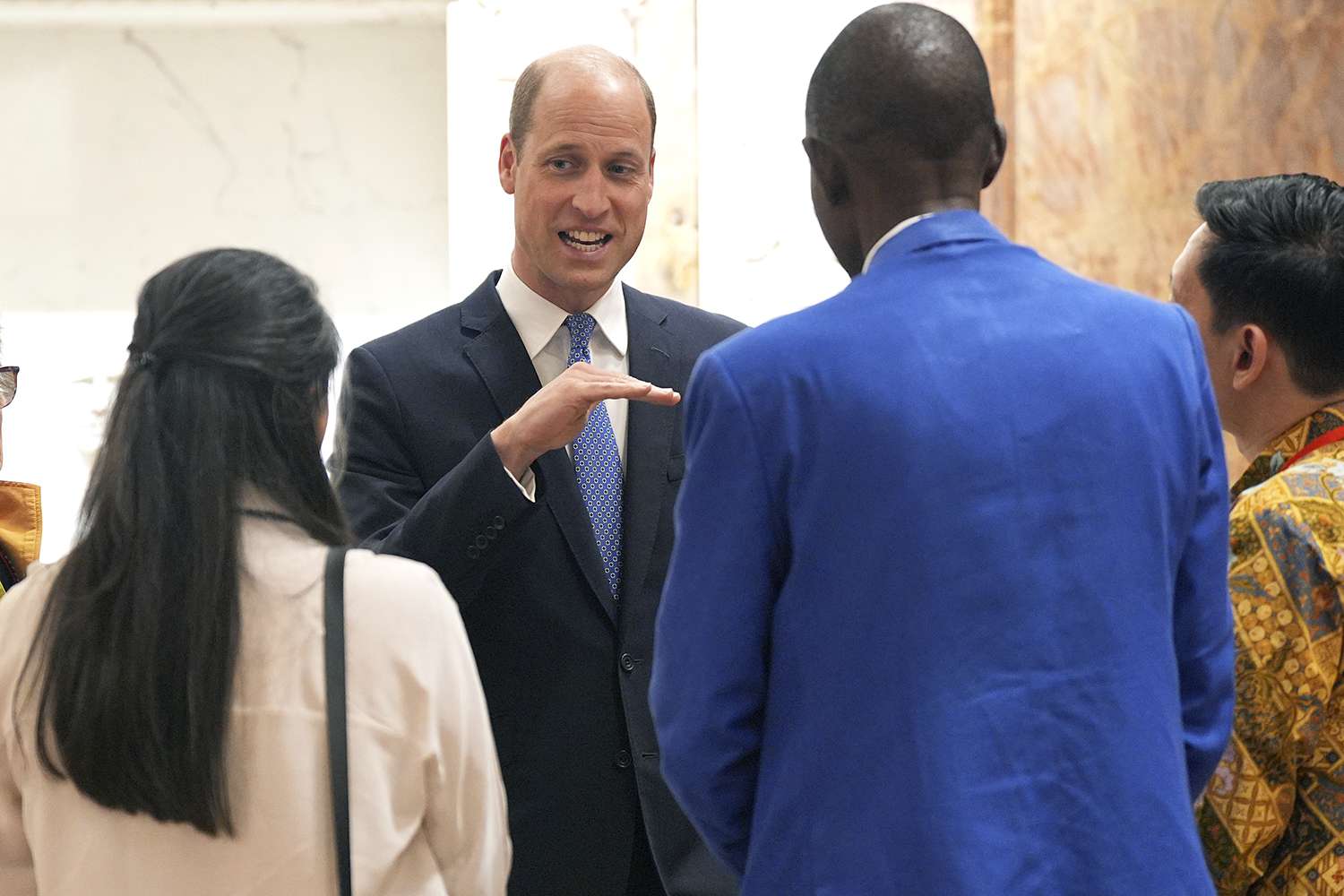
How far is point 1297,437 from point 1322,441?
1.6 inches

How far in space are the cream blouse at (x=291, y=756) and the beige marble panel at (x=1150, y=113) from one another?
106 inches

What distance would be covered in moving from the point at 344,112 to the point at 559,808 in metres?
2.78

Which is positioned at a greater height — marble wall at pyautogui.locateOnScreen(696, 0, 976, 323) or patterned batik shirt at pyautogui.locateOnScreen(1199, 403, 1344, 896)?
marble wall at pyautogui.locateOnScreen(696, 0, 976, 323)

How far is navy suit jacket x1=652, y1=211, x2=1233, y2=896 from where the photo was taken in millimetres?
1471

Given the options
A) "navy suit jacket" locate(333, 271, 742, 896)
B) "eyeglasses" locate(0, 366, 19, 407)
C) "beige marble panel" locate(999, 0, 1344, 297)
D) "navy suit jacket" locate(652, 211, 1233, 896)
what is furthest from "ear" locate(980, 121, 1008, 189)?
"beige marble panel" locate(999, 0, 1344, 297)

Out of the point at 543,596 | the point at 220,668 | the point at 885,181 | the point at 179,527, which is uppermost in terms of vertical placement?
the point at 885,181

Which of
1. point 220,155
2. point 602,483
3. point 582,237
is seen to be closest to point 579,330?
point 582,237

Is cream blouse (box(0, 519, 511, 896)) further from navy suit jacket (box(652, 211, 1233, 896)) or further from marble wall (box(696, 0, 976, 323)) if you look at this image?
marble wall (box(696, 0, 976, 323))

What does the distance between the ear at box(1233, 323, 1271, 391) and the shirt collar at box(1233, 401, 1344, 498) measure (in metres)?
0.08

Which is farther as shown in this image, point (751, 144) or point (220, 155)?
point (220, 155)

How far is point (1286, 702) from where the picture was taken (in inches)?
74.0

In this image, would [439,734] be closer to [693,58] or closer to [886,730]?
[886,730]

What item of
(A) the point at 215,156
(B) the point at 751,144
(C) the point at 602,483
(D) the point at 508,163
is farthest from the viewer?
(A) the point at 215,156

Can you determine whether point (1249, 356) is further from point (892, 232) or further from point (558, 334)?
point (558, 334)
